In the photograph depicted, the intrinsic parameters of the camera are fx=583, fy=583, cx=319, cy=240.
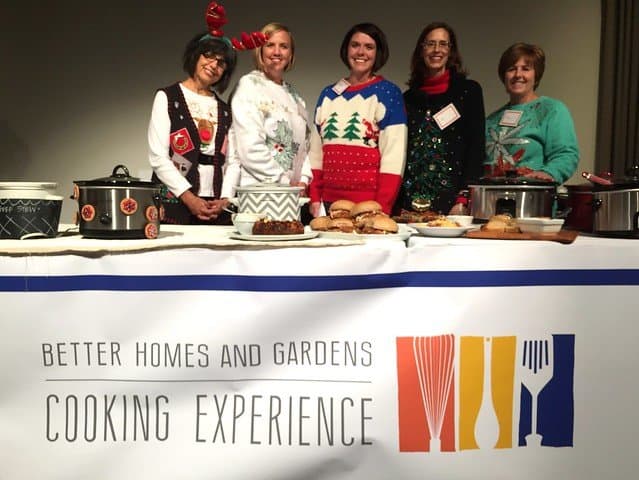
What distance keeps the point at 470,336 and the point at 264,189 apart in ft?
1.84

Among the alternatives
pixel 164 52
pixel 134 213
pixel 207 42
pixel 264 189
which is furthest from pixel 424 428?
pixel 164 52

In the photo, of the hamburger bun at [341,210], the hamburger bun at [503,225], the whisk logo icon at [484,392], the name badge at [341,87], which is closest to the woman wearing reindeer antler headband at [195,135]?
the name badge at [341,87]

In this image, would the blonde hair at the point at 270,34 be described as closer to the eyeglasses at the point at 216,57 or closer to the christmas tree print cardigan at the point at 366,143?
the eyeglasses at the point at 216,57

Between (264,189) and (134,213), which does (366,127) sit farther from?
(134,213)

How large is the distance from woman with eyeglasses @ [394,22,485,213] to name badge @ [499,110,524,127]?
12 centimetres

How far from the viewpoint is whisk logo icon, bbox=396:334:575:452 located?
1.15m

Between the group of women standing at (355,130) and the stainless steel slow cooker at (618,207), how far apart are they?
36.9 inches

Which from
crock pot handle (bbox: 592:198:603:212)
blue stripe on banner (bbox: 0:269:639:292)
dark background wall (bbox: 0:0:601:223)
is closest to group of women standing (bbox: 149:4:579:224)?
crock pot handle (bbox: 592:198:603:212)

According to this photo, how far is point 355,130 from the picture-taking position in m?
2.38

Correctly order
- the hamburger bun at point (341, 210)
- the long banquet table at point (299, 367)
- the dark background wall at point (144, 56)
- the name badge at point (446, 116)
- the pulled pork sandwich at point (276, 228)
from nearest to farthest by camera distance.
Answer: the long banquet table at point (299, 367) < the pulled pork sandwich at point (276, 228) < the hamburger bun at point (341, 210) < the name badge at point (446, 116) < the dark background wall at point (144, 56)

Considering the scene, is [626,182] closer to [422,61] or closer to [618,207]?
[618,207]

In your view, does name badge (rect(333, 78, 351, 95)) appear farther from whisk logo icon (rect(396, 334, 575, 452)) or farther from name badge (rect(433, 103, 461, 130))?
whisk logo icon (rect(396, 334, 575, 452))

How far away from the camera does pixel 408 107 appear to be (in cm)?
250

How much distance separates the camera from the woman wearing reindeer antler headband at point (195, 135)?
234 centimetres
